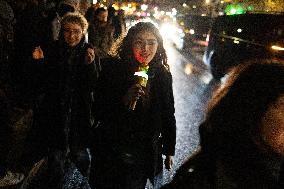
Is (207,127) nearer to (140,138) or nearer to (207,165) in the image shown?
(207,165)

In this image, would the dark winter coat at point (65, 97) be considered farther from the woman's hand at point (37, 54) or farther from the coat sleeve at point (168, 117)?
the coat sleeve at point (168, 117)

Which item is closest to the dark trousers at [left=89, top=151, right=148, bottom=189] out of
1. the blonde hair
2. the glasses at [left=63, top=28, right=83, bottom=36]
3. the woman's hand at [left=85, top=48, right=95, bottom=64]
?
the woman's hand at [left=85, top=48, right=95, bottom=64]

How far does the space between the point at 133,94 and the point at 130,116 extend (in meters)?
0.18

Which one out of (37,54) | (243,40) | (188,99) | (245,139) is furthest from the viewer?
(243,40)

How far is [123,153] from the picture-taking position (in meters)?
3.00

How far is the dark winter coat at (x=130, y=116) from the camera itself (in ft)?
9.82

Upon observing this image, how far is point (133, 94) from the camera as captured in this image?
2.94m

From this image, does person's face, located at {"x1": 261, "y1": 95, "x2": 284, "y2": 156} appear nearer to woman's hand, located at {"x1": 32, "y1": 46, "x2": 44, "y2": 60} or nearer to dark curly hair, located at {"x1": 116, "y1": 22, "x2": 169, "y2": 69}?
dark curly hair, located at {"x1": 116, "y1": 22, "x2": 169, "y2": 69}

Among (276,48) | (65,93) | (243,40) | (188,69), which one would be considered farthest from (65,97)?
(188,69)

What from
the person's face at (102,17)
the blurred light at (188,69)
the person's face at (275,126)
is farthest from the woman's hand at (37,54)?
the blurred light at (188,69)

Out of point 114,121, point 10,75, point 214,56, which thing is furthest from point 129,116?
point 214,56

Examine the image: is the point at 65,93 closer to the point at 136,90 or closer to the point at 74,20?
the point at 74,20

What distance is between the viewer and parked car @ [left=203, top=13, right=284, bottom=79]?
30.9 ft

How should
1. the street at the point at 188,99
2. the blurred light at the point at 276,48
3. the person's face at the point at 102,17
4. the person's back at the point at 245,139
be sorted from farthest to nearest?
the person's face at the point at 102,17
the blurred light at the point at 276,48
the street at the point at 188,99
the person's back at the point at 245,139
